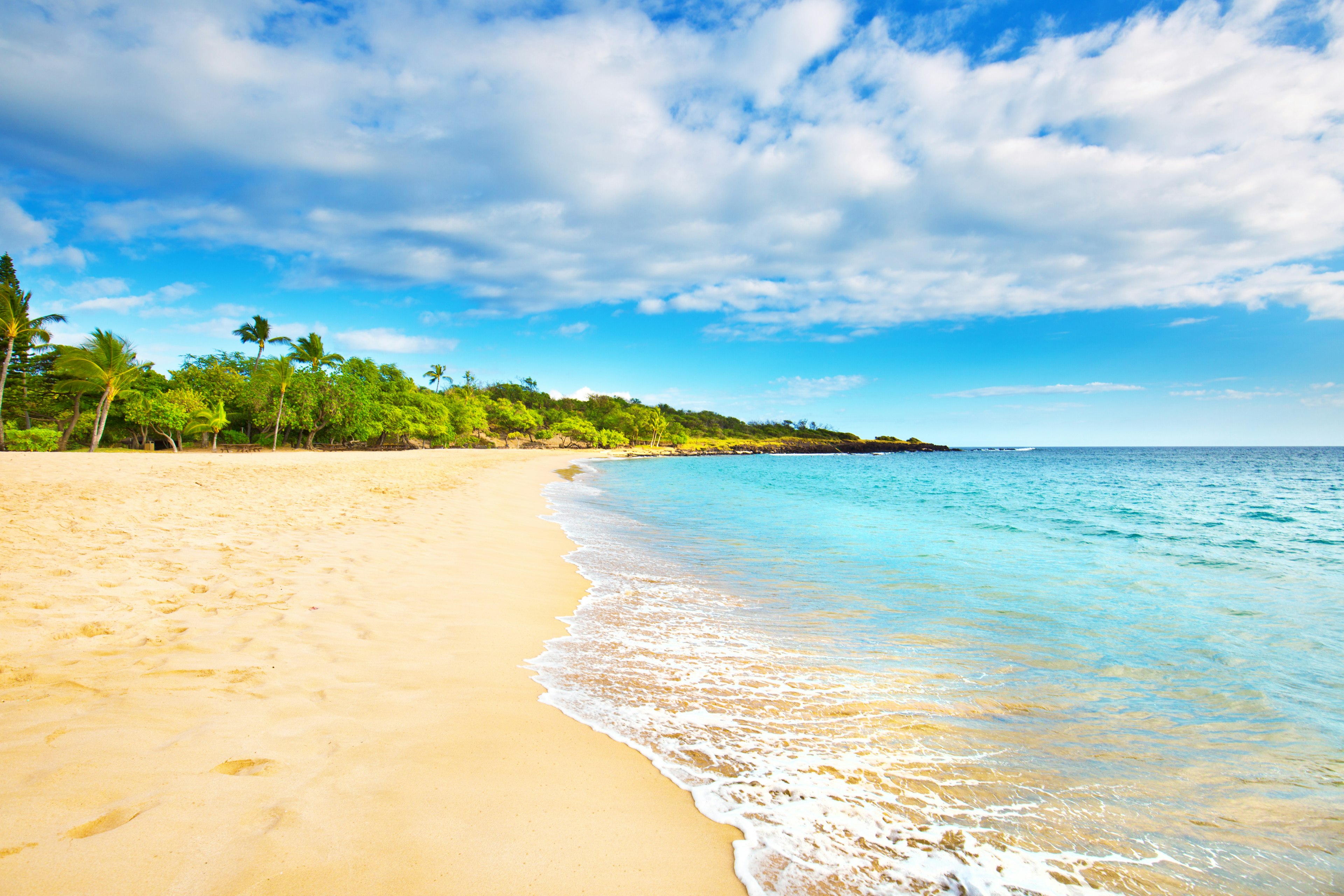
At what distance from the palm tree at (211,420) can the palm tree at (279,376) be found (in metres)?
3.27

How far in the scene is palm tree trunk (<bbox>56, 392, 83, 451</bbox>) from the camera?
32.7m

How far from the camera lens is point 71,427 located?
3309 cm

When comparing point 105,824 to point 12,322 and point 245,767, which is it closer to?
point 245,767

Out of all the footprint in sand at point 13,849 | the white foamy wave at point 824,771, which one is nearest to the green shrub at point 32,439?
the footprint in sand at point 13,849

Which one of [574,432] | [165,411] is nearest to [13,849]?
[165,411]

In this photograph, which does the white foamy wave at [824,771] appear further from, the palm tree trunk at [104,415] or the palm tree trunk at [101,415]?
the palm tree trunk at [104,415]

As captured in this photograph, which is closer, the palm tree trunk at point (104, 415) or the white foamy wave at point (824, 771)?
the white foamy wave at point (824, 771)

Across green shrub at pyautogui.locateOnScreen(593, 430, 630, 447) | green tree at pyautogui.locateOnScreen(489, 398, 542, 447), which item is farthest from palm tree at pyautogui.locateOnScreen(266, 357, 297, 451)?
green shrub at pyautogui.locateOnScreen(593, 430, 630, 447)

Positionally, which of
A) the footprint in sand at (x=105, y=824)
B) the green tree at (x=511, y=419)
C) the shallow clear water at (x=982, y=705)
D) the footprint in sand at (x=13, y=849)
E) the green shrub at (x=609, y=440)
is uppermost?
the green tree at (x=511, y=419)

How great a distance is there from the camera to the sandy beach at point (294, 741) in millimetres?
2020

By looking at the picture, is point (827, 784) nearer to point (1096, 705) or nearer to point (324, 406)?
point (1096, 705)

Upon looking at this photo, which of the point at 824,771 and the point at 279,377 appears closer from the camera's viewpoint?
the point at 824,771

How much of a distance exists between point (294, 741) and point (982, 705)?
4.72 meters

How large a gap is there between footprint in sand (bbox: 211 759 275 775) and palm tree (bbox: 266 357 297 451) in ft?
149
